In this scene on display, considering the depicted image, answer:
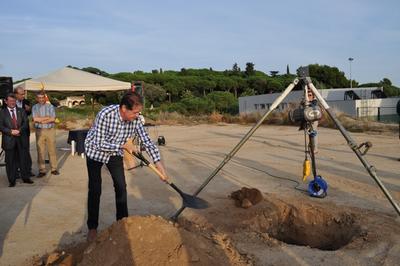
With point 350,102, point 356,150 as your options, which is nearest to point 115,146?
point 356,150

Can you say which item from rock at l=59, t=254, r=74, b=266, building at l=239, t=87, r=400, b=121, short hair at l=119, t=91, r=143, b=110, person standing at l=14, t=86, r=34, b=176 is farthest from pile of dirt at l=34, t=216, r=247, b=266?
building at l=239, t=87, r=400, b=121

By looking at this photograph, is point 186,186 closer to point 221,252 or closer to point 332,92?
point 221,252

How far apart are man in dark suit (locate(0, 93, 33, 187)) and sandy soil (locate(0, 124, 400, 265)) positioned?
352mm

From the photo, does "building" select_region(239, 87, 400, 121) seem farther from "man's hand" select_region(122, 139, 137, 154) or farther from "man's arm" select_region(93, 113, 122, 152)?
"man's arm" select_region(93, 113, 122, 152)

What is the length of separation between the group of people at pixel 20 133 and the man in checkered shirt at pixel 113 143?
4349 mm

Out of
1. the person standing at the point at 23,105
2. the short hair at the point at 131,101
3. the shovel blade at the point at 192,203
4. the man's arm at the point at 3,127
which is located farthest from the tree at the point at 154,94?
the short hair at the point at 131,101

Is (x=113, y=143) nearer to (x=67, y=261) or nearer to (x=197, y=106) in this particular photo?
(x=67, y=261)

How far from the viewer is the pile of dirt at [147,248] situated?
373 cm

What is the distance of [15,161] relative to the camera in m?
8.74

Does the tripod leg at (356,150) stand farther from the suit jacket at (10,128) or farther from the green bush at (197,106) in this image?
the green bush at (197,106)

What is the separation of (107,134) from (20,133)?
478cm

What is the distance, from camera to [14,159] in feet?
28.5

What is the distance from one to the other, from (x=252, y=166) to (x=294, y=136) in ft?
26.6

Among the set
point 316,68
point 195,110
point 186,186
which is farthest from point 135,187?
point 316,68
